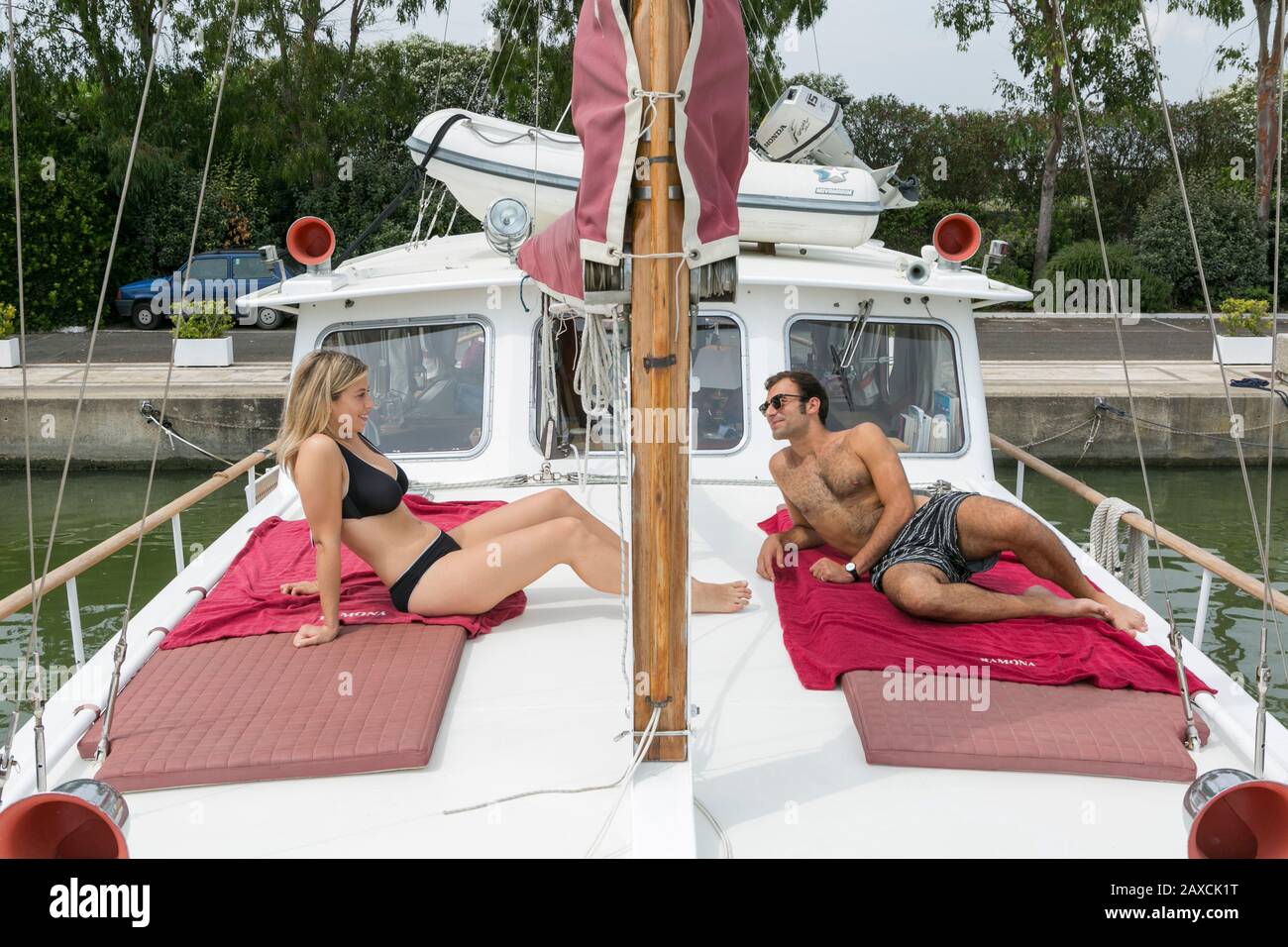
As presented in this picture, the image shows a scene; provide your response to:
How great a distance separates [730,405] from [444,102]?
74.9 ft

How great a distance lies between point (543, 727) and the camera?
11.1ft

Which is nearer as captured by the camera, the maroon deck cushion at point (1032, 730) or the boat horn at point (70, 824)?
the boat horn at point (70, 824)

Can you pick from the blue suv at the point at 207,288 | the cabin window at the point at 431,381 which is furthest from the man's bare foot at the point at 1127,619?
the blue suv at the point at 207,288

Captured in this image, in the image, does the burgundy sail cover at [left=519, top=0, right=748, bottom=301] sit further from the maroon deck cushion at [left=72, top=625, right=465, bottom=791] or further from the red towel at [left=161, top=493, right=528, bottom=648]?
the red towel at [left=161, top=493, right=528, bottom=648]

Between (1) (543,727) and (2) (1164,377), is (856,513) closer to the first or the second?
(1) (543,727)

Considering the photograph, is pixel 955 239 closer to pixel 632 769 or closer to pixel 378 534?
pixel 378 534

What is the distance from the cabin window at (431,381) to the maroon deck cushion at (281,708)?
2.05 meters

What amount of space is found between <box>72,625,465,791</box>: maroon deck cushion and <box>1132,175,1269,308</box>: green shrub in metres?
20.2

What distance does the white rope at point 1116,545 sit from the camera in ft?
16.6

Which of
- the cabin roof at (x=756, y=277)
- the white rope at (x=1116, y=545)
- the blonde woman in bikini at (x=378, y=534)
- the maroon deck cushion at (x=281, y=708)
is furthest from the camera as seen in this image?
the cabin roof at (x=756, y=277)

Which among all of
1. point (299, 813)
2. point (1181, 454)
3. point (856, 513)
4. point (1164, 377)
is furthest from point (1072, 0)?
point (299, 813)

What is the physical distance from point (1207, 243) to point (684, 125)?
825 inches

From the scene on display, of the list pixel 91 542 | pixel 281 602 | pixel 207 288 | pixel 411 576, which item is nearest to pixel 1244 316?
pixel 91 542

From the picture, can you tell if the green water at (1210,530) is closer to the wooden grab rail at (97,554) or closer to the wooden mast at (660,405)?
the wooden mast at (660,405)
